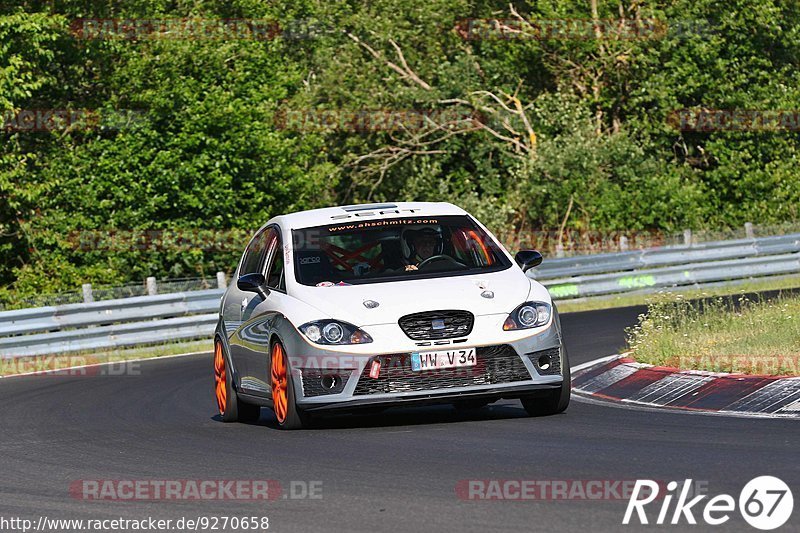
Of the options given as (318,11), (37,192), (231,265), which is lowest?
(231,265)

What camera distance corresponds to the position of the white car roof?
1238cm

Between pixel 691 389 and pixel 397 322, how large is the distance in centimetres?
257

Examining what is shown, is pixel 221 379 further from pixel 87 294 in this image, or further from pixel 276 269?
pixel 87 294

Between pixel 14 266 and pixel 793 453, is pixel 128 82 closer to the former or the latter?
pixel 14 266

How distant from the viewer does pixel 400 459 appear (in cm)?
923

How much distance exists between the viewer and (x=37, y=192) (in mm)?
34688

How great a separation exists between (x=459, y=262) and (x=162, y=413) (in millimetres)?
3666

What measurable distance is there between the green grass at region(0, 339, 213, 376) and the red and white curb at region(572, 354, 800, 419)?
11.2 m

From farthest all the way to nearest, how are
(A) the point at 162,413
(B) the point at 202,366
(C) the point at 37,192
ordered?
(C) the point at 37,192
(B) the point at 202,366
(A) the point at 162,413

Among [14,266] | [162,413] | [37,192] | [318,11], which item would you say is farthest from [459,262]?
[318,11]

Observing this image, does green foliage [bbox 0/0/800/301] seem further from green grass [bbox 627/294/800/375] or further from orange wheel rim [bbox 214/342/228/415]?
green grass [bbox 627/294/800/375]

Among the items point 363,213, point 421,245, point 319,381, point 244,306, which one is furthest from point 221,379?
point 319,381

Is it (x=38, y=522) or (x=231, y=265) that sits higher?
(x=38, y=522)

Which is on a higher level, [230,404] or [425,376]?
[425,376]
